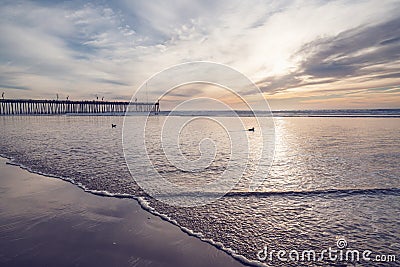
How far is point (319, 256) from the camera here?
3586 millimetres

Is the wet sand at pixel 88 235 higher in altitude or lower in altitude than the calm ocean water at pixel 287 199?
lower

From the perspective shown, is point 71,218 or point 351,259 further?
point 71,218

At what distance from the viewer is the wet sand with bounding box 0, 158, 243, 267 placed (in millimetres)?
3443

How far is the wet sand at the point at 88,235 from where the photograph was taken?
3443 millimetres

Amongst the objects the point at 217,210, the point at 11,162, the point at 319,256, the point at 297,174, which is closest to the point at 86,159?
the point at 11,162

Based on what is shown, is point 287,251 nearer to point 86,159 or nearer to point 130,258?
point 130,258

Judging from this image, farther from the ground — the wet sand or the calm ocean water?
the calm ocean water

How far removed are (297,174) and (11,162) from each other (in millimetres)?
11066

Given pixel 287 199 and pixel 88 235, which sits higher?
pixel 287 199

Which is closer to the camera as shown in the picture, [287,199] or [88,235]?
[88,235]

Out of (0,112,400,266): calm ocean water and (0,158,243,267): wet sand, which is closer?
(0,158,243,267): wet sand

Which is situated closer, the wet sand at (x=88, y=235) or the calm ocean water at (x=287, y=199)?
the wet sand at (x=88, y=235)

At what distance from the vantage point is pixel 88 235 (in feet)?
13.4

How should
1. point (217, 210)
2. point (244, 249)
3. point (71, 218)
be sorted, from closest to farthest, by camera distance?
point (244, 249)
point (71, 218)
point (217, 210)
